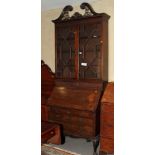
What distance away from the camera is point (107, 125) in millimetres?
3242

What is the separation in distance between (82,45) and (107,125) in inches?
Result: 59.2

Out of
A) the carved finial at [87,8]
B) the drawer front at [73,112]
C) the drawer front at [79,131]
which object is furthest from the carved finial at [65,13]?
the drawer front at [79,131]

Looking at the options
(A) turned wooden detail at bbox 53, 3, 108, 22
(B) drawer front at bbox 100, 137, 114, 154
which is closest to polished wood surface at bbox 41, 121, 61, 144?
(B) drawer front at bbox 100, 137, 114, 154

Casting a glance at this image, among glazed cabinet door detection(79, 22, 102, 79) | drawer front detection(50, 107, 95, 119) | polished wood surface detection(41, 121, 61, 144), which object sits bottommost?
polished wood surface detection(41, 121, 61, 144)

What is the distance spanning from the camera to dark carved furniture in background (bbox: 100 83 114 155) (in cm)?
320

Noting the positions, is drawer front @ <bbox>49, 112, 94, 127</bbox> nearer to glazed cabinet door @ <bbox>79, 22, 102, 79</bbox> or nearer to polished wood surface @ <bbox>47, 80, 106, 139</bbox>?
polished wood surface @ <bbox>47, 80, 106, 139</bbox>

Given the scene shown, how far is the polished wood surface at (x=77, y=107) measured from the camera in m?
3.36

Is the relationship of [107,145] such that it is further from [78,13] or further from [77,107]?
[78,13]

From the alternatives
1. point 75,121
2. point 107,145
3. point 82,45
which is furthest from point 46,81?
point 107,145

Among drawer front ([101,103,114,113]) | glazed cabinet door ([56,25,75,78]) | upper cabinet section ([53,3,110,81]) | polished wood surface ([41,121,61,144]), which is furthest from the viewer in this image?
glazed cabinet door ([56,25,75,78])

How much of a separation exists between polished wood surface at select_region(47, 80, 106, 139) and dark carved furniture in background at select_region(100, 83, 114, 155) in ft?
0.44

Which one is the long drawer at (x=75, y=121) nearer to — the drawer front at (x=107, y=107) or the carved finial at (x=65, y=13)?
the drawer front at (x=107, y=107)
